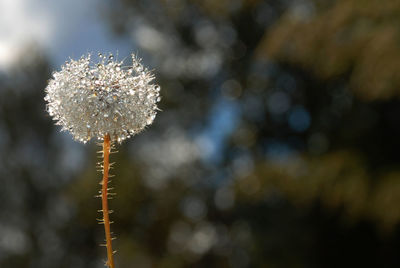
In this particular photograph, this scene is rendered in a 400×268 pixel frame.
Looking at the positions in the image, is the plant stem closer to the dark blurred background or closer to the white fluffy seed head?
the white fluffy seed head

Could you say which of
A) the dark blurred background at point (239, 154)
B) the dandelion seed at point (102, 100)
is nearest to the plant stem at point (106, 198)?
the dandelion seed at point (102, 100)

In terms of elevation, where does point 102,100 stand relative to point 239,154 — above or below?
below

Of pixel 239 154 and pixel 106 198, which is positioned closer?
pixel 106 198

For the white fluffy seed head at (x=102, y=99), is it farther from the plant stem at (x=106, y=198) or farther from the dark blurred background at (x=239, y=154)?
the dark blurred background at (x=239, y=154)

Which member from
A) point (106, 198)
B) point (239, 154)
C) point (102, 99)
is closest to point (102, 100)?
point (102, 99)

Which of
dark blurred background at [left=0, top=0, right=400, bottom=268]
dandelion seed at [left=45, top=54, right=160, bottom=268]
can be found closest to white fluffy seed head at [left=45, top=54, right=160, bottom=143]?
dandelion seed at [left=45, top=54, right=160, bottom=268]

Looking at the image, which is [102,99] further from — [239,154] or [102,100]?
[239,154]
